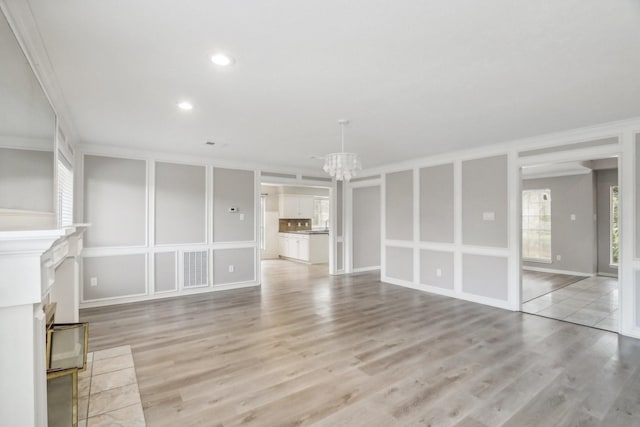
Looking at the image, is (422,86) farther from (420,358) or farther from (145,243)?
(145,243)

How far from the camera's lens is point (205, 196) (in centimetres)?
557

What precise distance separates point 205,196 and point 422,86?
4214 millimetres

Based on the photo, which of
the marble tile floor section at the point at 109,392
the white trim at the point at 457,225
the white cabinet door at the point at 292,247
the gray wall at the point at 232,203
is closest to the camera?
the marble tile floor section at the point at 109,392

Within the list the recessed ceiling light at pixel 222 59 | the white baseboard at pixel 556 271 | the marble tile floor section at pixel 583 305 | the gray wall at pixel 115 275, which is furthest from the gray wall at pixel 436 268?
the gray wall at pixel 115 275

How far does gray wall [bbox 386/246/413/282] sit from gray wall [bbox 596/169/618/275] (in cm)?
456

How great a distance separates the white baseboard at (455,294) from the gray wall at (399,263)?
0.31 ft

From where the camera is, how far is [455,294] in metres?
5.16

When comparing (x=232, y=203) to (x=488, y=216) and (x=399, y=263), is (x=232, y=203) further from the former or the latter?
(x=488, y=216)

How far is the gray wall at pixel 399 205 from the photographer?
19.4ft

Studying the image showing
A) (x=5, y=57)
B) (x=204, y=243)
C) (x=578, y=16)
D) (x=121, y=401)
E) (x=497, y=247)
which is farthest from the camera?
(x=204, y=243)

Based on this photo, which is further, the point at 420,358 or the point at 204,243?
the point at 204,243

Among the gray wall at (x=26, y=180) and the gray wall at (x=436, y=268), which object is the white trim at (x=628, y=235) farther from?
the gray wall at (x=26, y=180)

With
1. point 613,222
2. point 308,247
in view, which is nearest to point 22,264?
point 308,247

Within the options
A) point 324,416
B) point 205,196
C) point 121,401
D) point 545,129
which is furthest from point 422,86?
point 205,196
